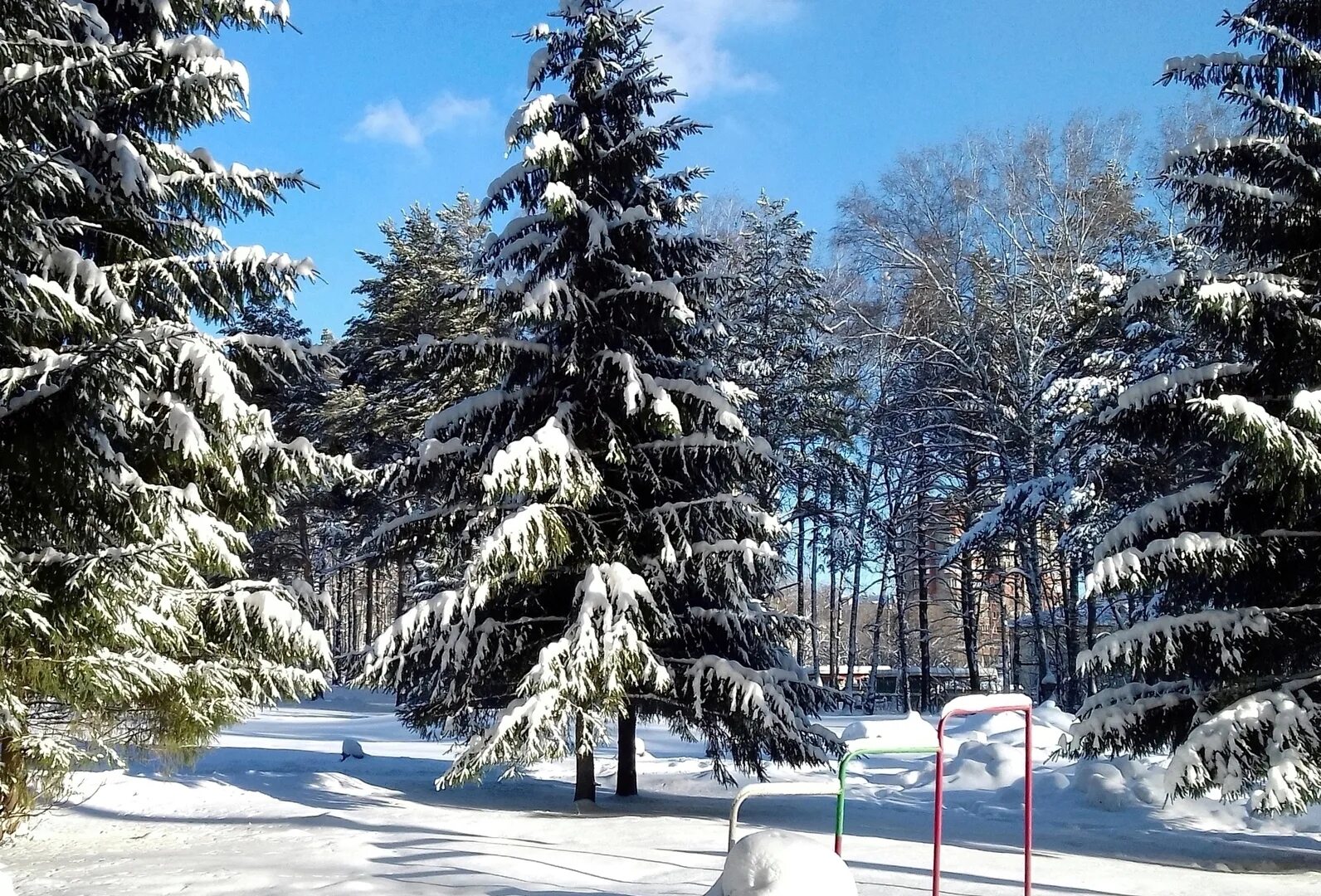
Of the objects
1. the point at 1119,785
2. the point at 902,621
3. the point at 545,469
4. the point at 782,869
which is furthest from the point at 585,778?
the point at 902,621

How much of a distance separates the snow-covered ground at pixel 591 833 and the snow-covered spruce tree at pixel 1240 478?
114cm

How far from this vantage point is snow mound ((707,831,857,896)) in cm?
392

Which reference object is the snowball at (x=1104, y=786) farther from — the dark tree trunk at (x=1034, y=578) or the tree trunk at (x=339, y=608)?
the tree trunk at (x=339, y=608)

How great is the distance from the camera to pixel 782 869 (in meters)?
3.96

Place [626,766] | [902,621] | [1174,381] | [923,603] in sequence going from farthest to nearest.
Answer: [902,621] → [923,603] → [626,766] → [1174,381]

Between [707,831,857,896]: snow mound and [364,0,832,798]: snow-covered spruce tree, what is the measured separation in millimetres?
4882

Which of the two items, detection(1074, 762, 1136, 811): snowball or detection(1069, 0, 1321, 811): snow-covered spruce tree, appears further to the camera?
detection(1074, 762, 1136, 811): snowball

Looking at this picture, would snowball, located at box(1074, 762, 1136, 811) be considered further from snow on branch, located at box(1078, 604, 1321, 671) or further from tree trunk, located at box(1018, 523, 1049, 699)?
tree trunk, located at box(1018, 523, 1049, 699)

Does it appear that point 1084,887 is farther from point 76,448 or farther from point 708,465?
point 76,448

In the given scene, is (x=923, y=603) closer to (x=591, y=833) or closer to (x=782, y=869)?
(x=591, y=833)

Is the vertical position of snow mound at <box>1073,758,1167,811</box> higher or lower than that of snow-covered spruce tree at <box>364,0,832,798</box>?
lower

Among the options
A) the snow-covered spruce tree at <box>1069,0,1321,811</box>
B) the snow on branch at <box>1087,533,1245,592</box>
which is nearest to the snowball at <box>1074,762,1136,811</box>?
the snow-covered spruce tree at <box>1069,0,1321,811</box>

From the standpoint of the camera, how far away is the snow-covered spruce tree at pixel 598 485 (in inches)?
369

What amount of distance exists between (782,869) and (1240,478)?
6.16 metres
